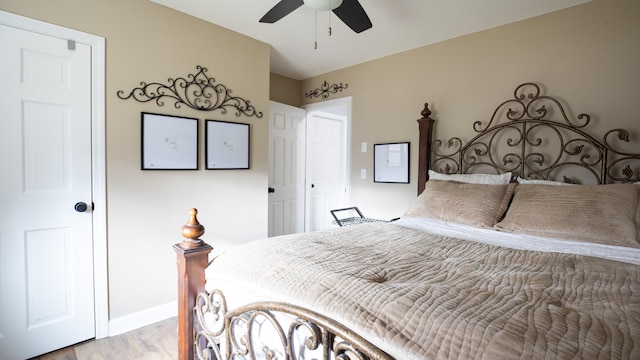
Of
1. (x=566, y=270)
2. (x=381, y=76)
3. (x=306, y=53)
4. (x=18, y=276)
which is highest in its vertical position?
(x=306, y=53)

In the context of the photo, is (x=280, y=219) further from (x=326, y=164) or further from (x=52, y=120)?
(x=52, y=120)

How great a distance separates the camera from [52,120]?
75.4 inches

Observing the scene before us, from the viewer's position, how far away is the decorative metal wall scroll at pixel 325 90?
3675 millimetres

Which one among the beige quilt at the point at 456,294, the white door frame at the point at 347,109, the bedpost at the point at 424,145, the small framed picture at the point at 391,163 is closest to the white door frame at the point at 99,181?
the beige quilt at the point at 456,294

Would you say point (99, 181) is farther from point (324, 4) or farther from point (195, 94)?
point (324, 4)

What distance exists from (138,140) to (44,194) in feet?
2.09

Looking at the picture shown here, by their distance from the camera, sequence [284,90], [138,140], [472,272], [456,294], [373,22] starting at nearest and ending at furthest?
[456,294] < [472,272] < [138,140] < [373,22] < [284,90]

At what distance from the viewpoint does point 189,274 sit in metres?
1.33

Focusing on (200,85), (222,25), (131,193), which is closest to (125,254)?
(131,193)

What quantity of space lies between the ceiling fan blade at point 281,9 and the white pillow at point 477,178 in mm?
1749

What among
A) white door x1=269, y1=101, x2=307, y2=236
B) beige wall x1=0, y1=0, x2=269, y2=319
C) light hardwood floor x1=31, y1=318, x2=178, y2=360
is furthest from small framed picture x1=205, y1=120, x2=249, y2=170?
light hardwood floor x1=31, y1=318, x2=178, y2=360

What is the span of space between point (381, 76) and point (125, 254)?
9.39 feet

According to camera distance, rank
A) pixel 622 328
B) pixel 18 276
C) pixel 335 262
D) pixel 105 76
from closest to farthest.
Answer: pixel 622 328 → pixel 335 262 → pixel 18 276 → pixel 105 76

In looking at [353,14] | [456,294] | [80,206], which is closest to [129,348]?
[80,206]
